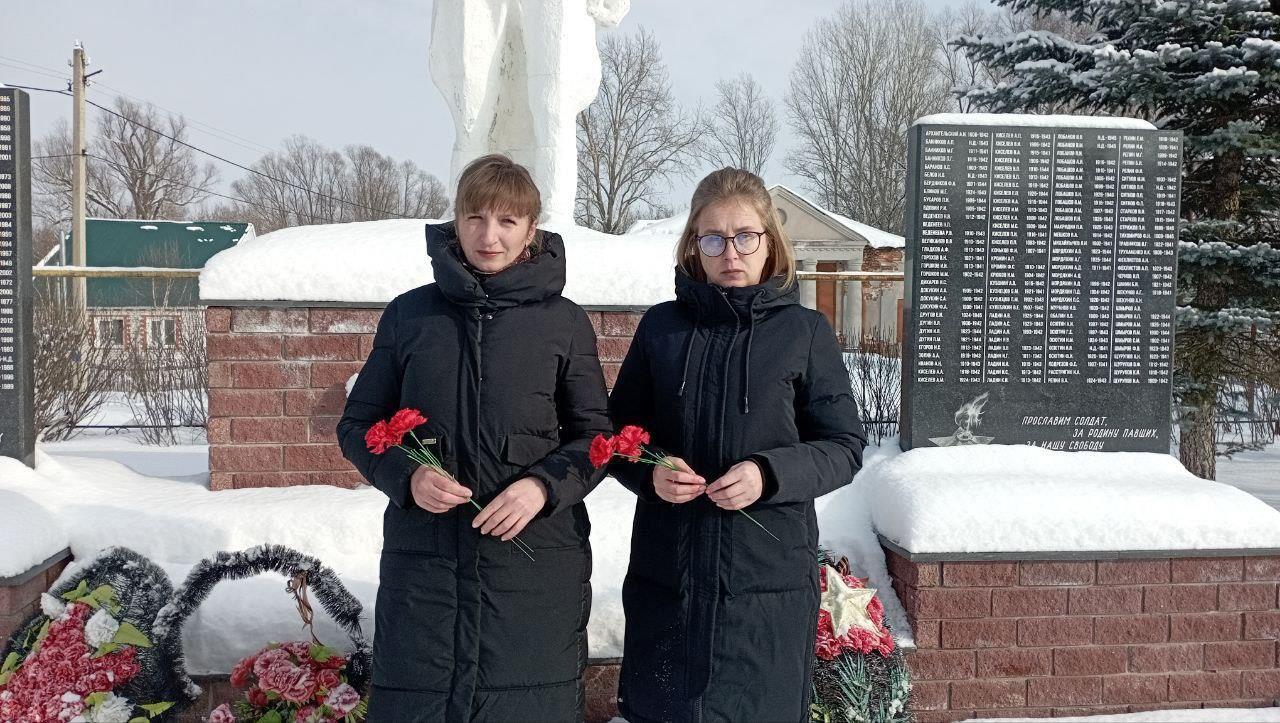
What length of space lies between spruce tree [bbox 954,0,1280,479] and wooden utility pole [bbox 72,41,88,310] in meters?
15.7

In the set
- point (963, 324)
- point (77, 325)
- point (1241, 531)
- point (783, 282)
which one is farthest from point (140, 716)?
point (77, 325)

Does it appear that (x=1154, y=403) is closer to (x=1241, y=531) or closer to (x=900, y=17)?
(x=1241, y=531)

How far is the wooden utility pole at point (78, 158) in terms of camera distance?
50.9 feet

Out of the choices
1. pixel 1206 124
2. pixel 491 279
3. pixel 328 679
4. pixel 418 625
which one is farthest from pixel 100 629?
pixel 1206 124

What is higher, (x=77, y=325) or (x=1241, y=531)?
(x=77, y=325)

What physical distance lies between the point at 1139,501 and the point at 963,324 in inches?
36.3

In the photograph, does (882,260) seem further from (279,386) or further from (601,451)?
(601,451)

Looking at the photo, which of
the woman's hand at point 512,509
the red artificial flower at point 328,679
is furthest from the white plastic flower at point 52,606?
the woman's hand at point 512,509

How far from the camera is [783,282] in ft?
5.82

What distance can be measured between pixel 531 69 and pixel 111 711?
290 cm

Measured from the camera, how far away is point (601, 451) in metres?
1.55

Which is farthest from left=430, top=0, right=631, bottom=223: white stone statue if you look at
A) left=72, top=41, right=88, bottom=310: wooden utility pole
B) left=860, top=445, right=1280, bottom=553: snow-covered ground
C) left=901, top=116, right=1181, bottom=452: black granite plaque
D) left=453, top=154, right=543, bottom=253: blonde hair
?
left=72, top=41, right=88, bottom=310: wooden utility pole

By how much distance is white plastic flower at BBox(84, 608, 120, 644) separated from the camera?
2377mm

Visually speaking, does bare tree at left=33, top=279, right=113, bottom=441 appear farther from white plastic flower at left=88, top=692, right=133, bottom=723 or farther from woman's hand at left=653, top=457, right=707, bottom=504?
woman's hand at left=653, top=457, right=707, bottom=504
